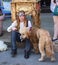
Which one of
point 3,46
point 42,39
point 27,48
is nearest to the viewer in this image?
point 42,39

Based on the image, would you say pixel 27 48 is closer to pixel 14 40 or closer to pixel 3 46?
pixel 14 40

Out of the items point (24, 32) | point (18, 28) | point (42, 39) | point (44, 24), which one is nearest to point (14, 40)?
point (18, 28)

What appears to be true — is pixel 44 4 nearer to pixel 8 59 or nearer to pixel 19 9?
pixel 19 9

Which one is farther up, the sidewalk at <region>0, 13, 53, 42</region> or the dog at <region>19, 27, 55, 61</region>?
the dog at <region>19, 27, 55, 61</region>

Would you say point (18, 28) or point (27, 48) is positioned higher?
point (18, 28)

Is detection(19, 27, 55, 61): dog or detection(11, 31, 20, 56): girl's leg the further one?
detection(11, 31, 20, 56): girl's leg

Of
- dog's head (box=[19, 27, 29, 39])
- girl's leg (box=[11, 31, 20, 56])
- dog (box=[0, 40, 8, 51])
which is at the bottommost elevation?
dog (box=[0, 40, 8, 51])

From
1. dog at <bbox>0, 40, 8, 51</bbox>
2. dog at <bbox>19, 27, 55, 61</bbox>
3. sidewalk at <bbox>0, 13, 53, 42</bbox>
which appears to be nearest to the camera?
dog at <bbox>19, 27, 55, 61</bbox>

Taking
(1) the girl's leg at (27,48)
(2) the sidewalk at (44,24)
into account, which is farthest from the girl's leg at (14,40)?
(2) the sidewalk at (44,24)

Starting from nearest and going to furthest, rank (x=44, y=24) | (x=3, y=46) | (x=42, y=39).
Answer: (x=42, y=39), (x=3, y=46), (x=44, y=24)

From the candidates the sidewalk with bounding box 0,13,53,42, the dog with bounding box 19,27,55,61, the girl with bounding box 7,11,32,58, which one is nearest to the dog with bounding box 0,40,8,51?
the sidewalk with bounding box 0,13,53,42

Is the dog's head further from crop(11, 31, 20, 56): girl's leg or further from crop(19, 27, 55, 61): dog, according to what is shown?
crop(11, 31, 20, 56): girl's leg

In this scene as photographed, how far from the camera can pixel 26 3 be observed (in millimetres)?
6621

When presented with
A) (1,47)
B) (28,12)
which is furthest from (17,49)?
(28,12)
